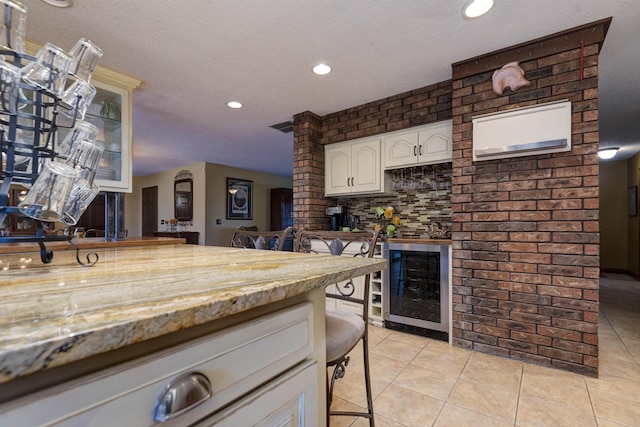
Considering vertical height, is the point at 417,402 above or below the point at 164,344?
below

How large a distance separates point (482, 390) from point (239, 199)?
5.97 metres

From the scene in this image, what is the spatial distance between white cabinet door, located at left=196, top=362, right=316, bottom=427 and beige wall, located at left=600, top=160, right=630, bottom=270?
7.72 m

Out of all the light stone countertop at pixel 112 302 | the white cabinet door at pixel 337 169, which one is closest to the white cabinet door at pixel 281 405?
the light stone countertop at pixel 112 302

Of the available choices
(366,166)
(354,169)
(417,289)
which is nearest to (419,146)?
(366,166)

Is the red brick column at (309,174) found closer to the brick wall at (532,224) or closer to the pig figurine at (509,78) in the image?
the brick wall at (532,224)

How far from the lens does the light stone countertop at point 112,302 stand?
303 millimetres

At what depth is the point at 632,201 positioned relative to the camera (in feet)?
17.7

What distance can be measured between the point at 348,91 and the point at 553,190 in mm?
1911

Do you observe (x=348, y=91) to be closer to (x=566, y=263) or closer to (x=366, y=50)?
(x=366, y=50)

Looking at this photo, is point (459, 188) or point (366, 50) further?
point (459, 188)

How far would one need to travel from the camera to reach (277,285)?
1.82ft

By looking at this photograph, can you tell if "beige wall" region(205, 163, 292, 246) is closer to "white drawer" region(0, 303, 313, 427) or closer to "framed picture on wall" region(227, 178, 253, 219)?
"framed picture on wall" region(227, 178, 253, 219)

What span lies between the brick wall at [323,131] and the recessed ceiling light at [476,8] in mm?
1089

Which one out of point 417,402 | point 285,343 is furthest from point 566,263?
point 285,343
